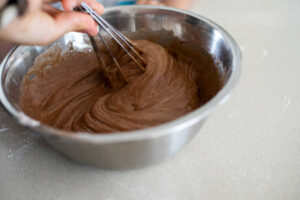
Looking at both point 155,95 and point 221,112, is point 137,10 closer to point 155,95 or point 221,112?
point 155,95

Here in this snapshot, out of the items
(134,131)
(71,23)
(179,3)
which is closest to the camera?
(134,131)

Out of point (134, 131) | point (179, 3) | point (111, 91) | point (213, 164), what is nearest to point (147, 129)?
point (134, 131)

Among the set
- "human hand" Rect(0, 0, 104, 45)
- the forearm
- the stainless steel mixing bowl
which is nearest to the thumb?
"human hand" Rect(0, 0, 104, 45)

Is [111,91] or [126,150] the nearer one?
[126,150]

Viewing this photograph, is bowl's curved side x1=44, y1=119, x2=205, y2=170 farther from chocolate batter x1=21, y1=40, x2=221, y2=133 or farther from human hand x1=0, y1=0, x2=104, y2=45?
human hand x1=0, y1=0, x2=104, y2=45

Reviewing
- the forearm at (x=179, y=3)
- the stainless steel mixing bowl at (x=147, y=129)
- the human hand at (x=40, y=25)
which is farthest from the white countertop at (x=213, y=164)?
the forearm at (x=179, y=3)

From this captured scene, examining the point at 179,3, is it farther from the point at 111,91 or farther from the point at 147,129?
the point at 147,129

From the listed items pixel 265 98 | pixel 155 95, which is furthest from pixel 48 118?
pixel 265 98
